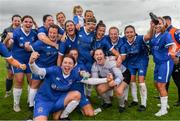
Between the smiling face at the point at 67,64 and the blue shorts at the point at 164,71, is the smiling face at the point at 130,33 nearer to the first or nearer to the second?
the blue shorts at the point at 164,71

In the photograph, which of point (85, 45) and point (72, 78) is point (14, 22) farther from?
point (72, 78)

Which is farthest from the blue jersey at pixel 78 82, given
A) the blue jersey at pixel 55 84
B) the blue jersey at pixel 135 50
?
Result: the blue jersey at pixel 135 50

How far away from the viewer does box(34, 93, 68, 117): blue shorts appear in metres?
7.61

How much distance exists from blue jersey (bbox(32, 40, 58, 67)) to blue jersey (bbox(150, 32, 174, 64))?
2469 mm

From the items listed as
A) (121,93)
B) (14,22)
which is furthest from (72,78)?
(14,22)

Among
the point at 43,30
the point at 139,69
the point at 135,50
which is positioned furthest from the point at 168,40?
the point at 43,30

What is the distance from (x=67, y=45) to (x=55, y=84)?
125 centimetres

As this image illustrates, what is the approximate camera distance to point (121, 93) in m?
8.73

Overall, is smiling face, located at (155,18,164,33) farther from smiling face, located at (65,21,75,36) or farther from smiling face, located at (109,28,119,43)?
smiling face, located at (65,21,75,36)

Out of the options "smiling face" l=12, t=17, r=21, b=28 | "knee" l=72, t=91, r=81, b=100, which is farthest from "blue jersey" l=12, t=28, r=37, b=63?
"knee" l=72, t=91, r=81, b=100

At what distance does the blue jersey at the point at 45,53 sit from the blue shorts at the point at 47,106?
113 cm

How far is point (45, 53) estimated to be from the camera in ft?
28.5

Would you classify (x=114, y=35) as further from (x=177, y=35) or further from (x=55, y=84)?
(x=55, y=84)

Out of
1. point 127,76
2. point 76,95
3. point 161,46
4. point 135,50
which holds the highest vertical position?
point 161,46
